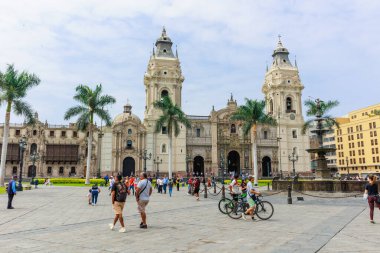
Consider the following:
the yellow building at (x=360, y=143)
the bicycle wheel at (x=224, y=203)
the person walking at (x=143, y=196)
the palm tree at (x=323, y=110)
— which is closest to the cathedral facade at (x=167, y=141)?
the yellow building at (x=360, y=143)

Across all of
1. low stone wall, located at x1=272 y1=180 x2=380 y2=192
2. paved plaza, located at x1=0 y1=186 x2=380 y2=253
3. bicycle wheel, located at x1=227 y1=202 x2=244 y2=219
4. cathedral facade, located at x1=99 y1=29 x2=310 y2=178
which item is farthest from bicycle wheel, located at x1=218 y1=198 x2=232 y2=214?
cathedral facade, located at x1=99 y1=29 x2=310 y2=178

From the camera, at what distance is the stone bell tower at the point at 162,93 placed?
6153 centimetres

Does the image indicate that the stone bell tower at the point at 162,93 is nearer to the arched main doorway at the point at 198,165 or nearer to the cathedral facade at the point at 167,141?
the cathedral facade at the point at 167,141

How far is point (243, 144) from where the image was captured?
217 ft

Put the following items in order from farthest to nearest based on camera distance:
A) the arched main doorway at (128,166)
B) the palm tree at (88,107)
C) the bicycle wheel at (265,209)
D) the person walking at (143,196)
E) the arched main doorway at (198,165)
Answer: the arched main doorway at (198,165), the arched main doorway at (128,166), the palm tree at (88,107), the bicycle wheel at (265,209), the person walking at (143,196)

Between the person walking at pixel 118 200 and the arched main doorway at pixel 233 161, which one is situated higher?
the arched main doorway at pixel 233 161

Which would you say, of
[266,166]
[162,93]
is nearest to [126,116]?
[162,93]

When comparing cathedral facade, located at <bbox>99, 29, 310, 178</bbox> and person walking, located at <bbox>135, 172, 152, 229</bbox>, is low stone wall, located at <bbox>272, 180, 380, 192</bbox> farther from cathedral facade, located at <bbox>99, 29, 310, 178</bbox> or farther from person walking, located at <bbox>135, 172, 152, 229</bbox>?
cathedral facade, located at <bbox>99, 29, 310, 178</bbox>

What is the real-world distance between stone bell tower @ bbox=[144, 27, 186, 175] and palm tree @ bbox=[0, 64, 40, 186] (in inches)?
1140

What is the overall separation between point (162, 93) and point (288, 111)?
89.9 feet

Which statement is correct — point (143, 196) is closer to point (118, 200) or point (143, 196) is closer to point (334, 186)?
point (118, 200)

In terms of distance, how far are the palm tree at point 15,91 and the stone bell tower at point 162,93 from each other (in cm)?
2895

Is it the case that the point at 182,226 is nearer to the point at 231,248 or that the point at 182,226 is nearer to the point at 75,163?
the point at 231,248

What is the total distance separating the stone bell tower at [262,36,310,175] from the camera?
67.5 metres
